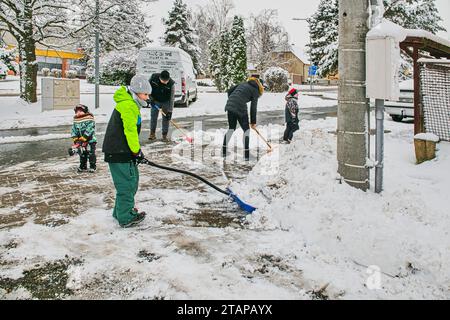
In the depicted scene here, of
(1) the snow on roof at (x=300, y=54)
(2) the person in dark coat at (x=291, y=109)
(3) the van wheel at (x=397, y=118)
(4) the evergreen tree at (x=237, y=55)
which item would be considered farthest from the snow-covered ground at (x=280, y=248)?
(1) the snow on roof at (x=300, y=54)

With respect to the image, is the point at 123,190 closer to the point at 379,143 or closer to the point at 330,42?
the point at 379,143

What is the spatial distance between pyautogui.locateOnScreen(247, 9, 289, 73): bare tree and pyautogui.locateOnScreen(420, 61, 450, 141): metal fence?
34604 mm

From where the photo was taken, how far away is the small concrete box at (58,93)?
16.0 metres

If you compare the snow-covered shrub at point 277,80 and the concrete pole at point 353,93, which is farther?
the snow-covered shrub at point 277,80

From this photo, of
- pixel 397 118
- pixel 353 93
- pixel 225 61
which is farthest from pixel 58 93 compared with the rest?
pixel 225 61

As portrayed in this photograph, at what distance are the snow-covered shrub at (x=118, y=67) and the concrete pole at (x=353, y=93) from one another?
94.8 feet

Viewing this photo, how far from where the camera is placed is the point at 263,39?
4303 centimetres

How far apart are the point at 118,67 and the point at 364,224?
31.4 metres

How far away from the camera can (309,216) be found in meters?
4.36

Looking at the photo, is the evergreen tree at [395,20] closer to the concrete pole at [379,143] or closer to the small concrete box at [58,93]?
the small concrete box at [58,93]

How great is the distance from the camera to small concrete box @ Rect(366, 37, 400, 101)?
4.05 metres

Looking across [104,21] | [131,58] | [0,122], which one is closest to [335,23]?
[131,58]

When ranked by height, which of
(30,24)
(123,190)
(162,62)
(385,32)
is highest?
(30,24)

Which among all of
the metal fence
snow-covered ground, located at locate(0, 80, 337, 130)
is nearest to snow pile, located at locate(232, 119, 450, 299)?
the metal fence
